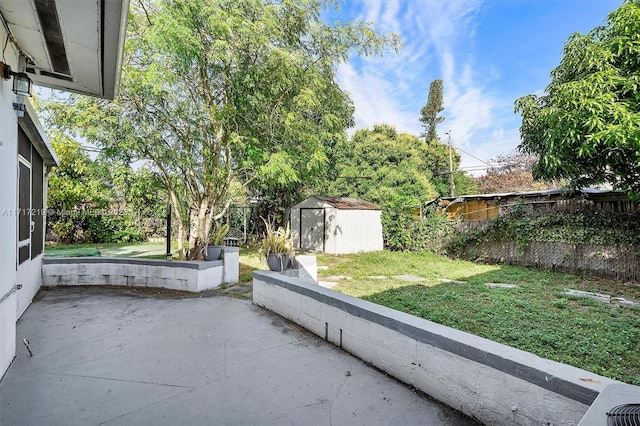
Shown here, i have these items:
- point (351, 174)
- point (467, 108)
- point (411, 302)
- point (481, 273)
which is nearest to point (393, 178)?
point (351, 174)

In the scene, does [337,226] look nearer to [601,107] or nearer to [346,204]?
[346,204]

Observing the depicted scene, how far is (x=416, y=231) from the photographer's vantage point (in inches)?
474

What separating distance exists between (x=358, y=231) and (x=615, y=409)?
11.5 meters

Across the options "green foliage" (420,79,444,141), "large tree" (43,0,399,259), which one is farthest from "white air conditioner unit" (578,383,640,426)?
"green foliage" (420,79,444,141)

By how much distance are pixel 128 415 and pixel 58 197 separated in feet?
38.4

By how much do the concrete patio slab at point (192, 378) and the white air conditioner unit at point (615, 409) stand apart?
0.98 m

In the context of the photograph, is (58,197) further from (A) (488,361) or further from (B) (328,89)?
(A) (488,361)

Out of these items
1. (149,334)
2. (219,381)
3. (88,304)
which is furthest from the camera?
(88,304)

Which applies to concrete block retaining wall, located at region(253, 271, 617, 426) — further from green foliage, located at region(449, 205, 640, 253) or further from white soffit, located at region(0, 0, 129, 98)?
green foliage, located at region(449, 205, 640, 253)

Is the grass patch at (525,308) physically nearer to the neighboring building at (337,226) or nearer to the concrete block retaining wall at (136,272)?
the concrete block retaining wall at (136,272)

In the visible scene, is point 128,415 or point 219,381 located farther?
point 219,381

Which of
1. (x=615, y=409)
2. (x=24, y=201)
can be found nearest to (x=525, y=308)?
(x=615, y=409)

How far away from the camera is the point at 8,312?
8.96ft

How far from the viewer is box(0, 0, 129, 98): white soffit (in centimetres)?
227
